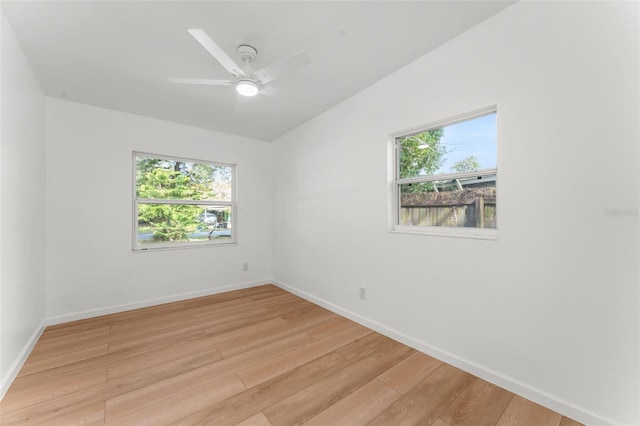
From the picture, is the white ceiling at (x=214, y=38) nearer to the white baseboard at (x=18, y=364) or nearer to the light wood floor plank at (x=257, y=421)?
the white baseboard at (x=18, y=364)

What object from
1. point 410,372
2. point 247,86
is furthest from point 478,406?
point 247,86

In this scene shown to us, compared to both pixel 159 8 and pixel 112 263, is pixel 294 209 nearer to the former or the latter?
pixel 112 263

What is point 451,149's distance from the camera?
2162mm

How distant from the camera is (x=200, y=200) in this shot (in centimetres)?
384

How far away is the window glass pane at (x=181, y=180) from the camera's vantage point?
11.3ft

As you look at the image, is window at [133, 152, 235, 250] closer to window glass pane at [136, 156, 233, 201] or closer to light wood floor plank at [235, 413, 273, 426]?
window glass pane at [136, 156, 233, 201]

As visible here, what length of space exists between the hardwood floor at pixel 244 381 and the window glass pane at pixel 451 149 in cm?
159

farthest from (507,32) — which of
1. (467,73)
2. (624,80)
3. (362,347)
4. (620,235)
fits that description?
(362,347)

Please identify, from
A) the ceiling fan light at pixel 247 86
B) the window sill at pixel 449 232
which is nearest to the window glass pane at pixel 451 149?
the window sill at pixel 449 232

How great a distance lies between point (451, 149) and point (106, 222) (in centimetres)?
384

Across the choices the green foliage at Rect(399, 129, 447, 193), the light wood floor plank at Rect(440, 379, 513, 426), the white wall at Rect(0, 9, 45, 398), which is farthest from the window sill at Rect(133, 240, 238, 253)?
the light wood floor plank at Rect(440, 379, 513, 426)

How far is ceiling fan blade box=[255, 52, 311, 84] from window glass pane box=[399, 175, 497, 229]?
1432 millimetres

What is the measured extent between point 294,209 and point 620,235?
10.6 ft

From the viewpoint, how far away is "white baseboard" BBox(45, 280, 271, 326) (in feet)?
9.25
